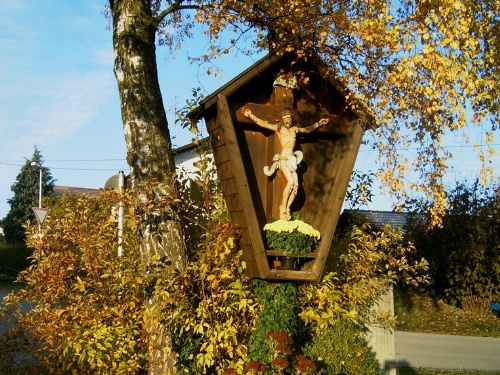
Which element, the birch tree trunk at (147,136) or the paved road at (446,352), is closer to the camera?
the birch tree trunk at (147,136)

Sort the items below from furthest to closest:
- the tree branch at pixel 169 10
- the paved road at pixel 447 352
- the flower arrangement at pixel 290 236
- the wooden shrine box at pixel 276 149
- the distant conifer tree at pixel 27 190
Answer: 1. the distant conifer tree at pixel 27 190
2. the paved road at pixel 447 352
3. the tree branch at pixel 169 10
4. the flower arrangement at pixel 290 236
5. the wooden shrine box at pixel 276 149

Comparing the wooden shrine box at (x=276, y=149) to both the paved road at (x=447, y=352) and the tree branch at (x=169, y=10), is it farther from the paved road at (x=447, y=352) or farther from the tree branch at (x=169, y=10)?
the paved road at (x=447, y=352)

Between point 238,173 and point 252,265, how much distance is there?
911mm

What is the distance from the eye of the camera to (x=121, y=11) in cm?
734

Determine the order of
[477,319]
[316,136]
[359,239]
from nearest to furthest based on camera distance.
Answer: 1. [316,136]
2. [359,239]
3. [477,319]

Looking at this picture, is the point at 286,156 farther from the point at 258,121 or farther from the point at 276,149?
the point at 258,121

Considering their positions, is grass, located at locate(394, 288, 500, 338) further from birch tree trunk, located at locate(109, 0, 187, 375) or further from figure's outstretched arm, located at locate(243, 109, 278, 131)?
birch tree trunk, located at locate(109, 0, 187, 375)

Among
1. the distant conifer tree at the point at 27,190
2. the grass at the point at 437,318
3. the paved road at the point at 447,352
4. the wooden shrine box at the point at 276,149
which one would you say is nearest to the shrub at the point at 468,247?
the grass at the point at 437,318

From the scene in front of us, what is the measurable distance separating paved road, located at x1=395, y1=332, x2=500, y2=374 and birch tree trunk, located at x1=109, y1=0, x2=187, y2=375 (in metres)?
6.94

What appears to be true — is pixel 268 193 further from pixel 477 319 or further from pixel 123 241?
pixel 477 319

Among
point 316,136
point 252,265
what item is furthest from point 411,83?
point 252,265

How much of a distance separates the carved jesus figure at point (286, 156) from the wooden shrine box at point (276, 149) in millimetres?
106

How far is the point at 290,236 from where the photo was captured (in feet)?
22.3

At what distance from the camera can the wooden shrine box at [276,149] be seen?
668 centimetres
